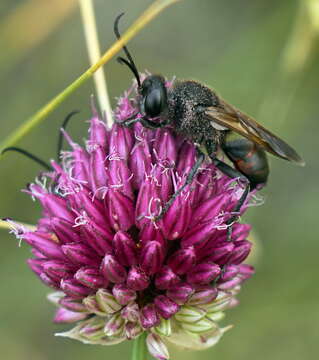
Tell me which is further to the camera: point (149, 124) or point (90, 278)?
point (149, 124)

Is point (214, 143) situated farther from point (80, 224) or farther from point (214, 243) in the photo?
point (80, 224)

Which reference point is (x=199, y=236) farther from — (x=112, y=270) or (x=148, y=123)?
(x=148, y=123)

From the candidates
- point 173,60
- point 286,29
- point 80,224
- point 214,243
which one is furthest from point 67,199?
point 173,60

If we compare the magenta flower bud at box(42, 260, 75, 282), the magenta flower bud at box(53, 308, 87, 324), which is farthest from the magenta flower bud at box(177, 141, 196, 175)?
the magenta flower bud at box(53, 308, 87, 324)

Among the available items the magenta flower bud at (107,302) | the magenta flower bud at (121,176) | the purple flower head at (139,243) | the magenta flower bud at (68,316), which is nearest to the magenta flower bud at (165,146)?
the purple flower head at (139,243)

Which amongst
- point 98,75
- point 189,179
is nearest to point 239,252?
point 189,179

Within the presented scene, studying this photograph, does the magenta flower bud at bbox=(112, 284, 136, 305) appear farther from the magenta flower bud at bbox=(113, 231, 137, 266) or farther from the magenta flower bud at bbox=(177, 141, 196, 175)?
the magenta flower bud at bbox=(177, 141, 196, 175)
